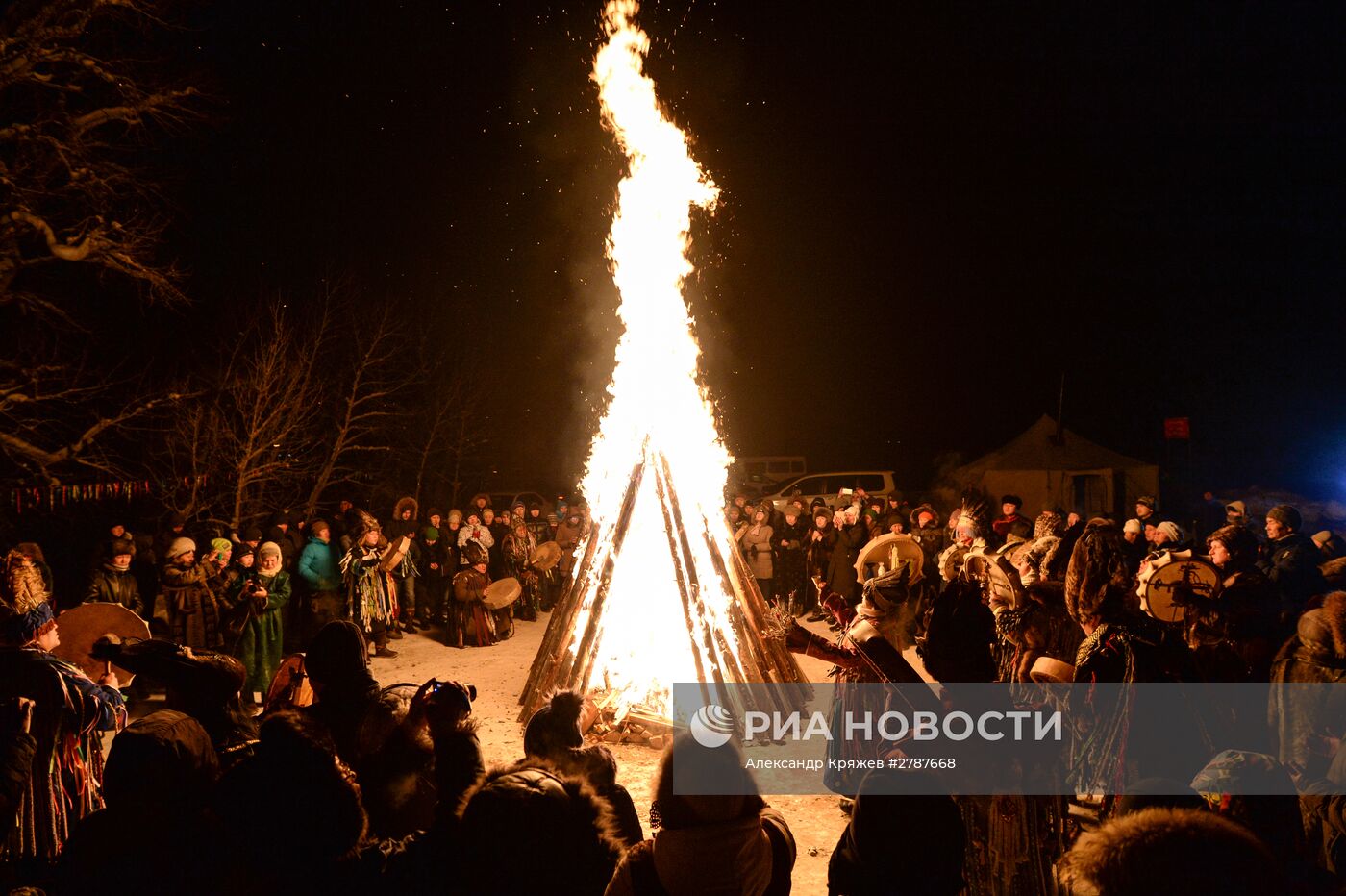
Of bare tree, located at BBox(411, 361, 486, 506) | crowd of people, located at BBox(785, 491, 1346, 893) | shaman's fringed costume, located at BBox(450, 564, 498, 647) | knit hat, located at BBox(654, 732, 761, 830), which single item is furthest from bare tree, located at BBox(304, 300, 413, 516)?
knit hat, located at BBox(654, 732, 761, 830)

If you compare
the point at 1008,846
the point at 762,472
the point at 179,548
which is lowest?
the point at 1008,846

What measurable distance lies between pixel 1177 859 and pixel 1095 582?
303cm

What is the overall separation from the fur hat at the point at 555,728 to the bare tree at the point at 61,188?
35.3ft

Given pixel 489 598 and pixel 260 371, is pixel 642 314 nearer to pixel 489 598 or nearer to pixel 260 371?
pixel 489 598

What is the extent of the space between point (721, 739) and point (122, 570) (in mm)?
7807

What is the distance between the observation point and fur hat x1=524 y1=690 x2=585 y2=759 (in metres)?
3.61

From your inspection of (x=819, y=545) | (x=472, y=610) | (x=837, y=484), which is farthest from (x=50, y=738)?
(x=837, y=484)

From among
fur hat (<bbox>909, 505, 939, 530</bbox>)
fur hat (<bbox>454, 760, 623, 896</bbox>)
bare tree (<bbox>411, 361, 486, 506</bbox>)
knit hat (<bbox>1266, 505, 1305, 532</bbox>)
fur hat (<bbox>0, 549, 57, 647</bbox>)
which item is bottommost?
fur hat (<bbox>454, 760, 623, 896</bbox>)

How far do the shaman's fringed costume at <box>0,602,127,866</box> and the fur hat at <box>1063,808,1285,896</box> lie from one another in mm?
4369

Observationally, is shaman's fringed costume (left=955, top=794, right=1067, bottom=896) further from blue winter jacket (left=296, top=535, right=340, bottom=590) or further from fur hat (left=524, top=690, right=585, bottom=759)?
blue winter jacket (left=296, top=535, right=340, bottom=590)

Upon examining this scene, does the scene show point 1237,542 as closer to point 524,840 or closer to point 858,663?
point 858,663

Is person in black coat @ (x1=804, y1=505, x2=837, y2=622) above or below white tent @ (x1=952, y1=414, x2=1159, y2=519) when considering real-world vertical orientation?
Result: below

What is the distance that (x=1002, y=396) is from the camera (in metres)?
41.8

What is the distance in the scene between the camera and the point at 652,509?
323 inches
